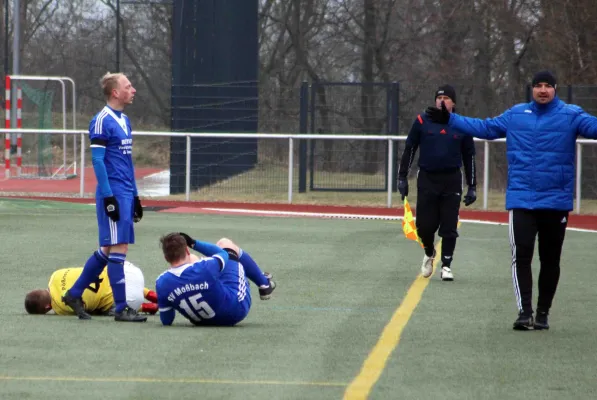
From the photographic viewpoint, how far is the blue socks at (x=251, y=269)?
9570 mm

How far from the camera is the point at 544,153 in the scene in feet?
29.7

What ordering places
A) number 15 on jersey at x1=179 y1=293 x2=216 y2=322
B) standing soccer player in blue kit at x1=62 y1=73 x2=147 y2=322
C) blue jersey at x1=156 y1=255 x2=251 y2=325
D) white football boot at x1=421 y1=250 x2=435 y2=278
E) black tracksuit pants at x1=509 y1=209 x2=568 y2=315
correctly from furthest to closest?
white football boot at x1=421 y1=250 x2=435 y2=278, standing soccer player in blue kit at x1=62 y1=73 x2=147 y2=322, black tracksuit pants at x1=509 y1=209 x2=568 y2=315, number 15 on jersey at x1=179 y1=293 x2=216 y2=322, blue jersey at x1=156 y1=255 x2=251 y2=325

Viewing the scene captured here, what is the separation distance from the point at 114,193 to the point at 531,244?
295 centimetres

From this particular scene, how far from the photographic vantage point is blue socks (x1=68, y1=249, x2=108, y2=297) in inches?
372

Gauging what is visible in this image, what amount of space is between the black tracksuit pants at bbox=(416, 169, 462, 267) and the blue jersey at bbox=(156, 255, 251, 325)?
4013 mm

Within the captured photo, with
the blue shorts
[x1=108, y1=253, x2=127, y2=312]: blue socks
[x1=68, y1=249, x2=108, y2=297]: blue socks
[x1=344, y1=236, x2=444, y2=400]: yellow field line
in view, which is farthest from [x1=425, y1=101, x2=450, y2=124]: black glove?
[x1=68, y1=249, x2=108, y2=297]: blue socks

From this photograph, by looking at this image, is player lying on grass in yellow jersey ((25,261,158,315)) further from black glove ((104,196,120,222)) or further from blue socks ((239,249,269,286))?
blue socks ((239,249,269,286))

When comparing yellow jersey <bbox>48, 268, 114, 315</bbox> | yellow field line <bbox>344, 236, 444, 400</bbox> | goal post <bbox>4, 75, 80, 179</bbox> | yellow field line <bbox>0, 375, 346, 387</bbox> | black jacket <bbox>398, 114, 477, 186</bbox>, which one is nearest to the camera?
yellow field line <bbox>344, 236, 444, 400</bbox>

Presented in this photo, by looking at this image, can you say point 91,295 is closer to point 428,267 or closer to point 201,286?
point 201,286

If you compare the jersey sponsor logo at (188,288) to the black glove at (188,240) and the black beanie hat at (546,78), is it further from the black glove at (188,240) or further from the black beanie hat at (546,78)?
A: the black beanie hat at (546,78)

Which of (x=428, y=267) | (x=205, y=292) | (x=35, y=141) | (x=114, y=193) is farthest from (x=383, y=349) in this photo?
(x=35, y=141)

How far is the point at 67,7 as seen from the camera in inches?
1959

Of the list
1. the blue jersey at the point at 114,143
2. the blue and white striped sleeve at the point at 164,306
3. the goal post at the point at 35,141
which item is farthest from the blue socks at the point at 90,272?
the goal post at the point at 35,141

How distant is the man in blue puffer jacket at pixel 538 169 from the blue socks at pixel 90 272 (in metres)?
2.55
